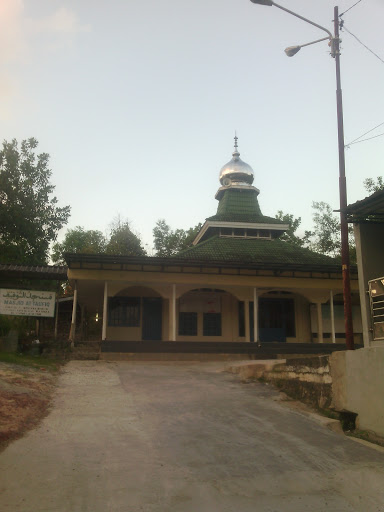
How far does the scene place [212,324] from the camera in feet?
72.0

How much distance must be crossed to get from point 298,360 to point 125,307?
510 inches

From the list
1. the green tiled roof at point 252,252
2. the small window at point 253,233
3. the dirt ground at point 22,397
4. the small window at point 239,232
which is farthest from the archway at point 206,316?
the dirt ground at point 22,397

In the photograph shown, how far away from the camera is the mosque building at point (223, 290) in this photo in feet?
62.0

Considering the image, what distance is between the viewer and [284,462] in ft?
20.0

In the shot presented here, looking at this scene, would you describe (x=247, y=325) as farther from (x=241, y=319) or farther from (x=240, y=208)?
Result: (x=240, y=208)

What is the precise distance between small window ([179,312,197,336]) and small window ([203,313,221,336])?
458 mm

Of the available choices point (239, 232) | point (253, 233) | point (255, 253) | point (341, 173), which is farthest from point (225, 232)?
point (341, 173)

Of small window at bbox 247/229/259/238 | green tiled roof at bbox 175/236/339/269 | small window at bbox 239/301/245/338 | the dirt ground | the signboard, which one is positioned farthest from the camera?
small window at bbox 247/229/259/238

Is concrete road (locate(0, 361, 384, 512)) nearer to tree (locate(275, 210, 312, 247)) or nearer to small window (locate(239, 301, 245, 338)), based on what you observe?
small window (locate(239, 301, 245, 338))

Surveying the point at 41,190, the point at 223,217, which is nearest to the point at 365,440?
the point at 223,217

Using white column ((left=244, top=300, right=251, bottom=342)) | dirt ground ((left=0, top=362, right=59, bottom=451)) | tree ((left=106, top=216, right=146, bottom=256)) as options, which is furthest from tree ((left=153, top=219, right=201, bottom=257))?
dirt ground ((left=0, top=362, right=59, bottom=451))

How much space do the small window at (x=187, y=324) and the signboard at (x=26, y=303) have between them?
606cm

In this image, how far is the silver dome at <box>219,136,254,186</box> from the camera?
97.5ft

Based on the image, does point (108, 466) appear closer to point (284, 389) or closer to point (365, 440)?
point (365, 440)
